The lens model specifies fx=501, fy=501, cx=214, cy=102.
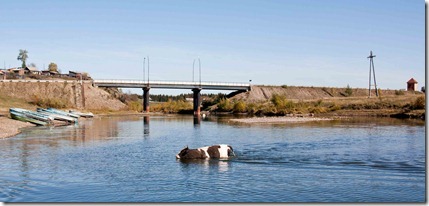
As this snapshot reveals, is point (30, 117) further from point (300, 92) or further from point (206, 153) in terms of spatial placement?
point (300, 92)

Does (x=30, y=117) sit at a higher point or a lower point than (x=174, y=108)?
lower

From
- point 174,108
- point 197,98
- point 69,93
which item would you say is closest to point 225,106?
point 197,98

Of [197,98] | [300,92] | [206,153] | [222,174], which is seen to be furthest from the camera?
[300,92]

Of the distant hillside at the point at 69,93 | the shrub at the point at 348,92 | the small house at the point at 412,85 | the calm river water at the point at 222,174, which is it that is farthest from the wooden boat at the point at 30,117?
the small house at the point at 412,85

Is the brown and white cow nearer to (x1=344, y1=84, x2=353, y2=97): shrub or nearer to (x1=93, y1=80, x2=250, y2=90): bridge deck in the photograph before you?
(x1=93, y1=80, x2=250, y2=90): bridge deck

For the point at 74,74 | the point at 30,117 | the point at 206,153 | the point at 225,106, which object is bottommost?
the point at 206,153

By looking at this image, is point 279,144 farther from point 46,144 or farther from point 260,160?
point 46,144

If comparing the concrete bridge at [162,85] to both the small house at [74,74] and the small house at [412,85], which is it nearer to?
the small house at [74,74]

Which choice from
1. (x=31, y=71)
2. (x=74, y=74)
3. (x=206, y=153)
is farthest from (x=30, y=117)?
(x=31, y=71)

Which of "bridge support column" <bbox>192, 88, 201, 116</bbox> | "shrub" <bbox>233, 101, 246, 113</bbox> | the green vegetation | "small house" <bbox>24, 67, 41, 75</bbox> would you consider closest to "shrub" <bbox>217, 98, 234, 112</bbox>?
"shrub" <bbox>233, 101, 246, 113</bbox>

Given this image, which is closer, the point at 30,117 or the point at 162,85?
the point at 30,117

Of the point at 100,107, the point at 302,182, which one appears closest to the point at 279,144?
the point at 302,182

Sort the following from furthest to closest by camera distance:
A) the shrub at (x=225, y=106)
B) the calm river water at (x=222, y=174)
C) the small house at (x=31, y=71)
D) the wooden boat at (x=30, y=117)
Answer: the small house at (x=31, y=71) < the shrub at (x=225, y=106) < the wooden boat at (x=30, y=117) < the calm river water at (x=222, y=174)

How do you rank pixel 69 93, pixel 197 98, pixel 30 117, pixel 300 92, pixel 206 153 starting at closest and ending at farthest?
pixel 206 153, pixel 30 117, pixel 197 98, pixel 69 93, pixel 300 92
